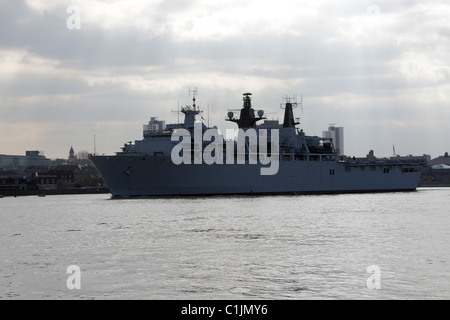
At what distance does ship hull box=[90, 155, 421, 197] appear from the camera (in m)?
57.6

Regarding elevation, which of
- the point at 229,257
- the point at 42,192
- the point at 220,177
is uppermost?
the point at 220,177

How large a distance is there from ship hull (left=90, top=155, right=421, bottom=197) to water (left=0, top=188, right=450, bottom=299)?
21.0 metres

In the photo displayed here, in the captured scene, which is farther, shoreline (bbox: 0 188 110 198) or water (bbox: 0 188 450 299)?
shoreline (bbox: 0 188 110 198)

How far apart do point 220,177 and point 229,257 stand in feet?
129

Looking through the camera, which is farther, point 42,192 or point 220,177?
point 42,192

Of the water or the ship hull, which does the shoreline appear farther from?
the water

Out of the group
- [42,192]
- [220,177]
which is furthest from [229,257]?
[42,192]

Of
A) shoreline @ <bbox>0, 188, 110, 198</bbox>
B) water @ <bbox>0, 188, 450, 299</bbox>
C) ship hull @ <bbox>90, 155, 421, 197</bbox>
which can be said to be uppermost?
ship hull @ <bbox>90, 155, 421, 197</bbox>

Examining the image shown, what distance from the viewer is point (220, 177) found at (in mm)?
60594

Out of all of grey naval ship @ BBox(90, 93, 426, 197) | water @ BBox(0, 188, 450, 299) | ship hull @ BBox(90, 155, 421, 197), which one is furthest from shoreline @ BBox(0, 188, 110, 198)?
water @ BBox(0, 188, 450, 299)

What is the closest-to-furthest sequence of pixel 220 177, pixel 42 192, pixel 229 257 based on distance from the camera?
pixel 229 257
pixel 220 177
pixel 42 192

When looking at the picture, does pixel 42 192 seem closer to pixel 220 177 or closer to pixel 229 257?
pixel 220 177
